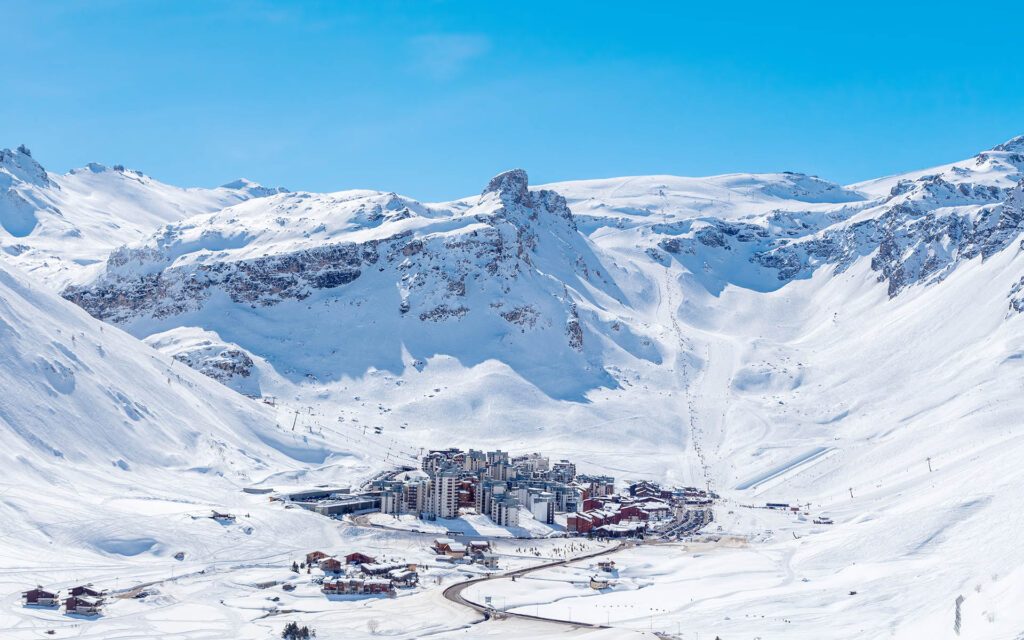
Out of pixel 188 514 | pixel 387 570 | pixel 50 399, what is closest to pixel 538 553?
pixel 387 570

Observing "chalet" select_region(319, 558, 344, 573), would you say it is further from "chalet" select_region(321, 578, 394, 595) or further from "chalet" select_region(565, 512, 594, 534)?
"chalet" select_region(565, 512, 594, 534)

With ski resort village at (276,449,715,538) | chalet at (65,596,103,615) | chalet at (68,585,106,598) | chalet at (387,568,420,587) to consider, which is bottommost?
chalet at (65,596,103,615)

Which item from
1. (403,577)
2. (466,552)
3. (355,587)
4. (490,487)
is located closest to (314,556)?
(403,577)

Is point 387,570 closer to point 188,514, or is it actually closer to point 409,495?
point 188,514

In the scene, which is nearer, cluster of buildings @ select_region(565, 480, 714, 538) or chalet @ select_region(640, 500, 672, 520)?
cluster of buildings @ select_region(565, 480, 714, 538)

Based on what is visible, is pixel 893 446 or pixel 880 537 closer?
pixel 880 537

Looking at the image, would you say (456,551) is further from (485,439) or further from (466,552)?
(485,439)

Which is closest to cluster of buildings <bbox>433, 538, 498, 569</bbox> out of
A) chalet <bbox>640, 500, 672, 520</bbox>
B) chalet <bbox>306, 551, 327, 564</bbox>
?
chalet <bbox>306, 551, 327, 564</bbox>

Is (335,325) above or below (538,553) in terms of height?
above
